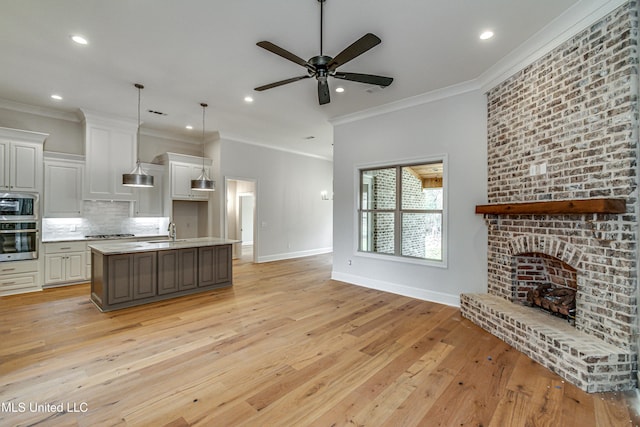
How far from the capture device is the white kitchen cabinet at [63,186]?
5.21 m

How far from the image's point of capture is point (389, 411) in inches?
81.1

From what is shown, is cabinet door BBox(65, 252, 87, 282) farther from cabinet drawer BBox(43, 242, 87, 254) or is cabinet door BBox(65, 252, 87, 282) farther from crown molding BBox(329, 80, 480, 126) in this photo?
crown molding BBox(329, 80, 480, 126)

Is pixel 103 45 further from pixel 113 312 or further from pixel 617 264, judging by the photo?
pixel 617 264

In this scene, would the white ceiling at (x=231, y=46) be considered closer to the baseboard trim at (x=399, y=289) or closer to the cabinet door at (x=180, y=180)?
the cabinet door at (x=180, y=180)

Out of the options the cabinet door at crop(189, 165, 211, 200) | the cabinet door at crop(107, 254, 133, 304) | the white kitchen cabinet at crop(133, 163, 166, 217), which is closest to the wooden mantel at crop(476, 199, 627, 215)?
the cabinet door at crop(107, 254, 133, 304)

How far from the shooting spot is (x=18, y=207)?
4.81 m

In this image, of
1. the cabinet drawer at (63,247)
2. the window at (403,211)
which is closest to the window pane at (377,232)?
the window at (403,211)

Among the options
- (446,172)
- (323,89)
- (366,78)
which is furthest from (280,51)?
(446,172)

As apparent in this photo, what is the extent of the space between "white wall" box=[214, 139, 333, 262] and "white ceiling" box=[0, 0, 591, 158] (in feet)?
7.27

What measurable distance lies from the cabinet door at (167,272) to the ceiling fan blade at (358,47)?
369cm

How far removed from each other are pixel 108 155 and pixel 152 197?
3.78ft

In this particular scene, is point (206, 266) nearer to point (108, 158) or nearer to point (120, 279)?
point (120, 279)

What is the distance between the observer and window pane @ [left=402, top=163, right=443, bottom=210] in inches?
183

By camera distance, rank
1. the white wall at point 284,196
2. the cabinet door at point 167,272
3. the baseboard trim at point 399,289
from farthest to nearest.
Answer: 1. the white wall at point 284,196
2. the cabinet door at point 167,272
3. the baseboard trim at point 399,289
